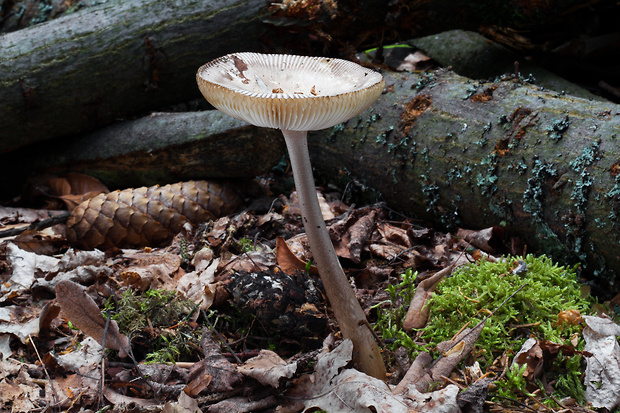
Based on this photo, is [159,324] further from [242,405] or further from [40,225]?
[40,225]

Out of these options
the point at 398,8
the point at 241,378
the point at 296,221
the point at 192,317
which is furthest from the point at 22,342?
the point at 398,8

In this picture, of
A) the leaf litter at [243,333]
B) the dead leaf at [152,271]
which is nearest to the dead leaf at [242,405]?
the leaf litter at [243,333]

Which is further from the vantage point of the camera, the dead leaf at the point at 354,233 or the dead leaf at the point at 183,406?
the dead leaf at the point at 354,233

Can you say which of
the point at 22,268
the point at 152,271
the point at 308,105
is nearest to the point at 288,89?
the point at 308,105

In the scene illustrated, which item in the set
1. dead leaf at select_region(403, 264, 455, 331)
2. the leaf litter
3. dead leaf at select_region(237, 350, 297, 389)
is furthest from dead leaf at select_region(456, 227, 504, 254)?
Result: dead leaf at select_region(237, 350, 297, 389)

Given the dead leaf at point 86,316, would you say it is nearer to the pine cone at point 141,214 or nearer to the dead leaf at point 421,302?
the pine cone at point 141,214
